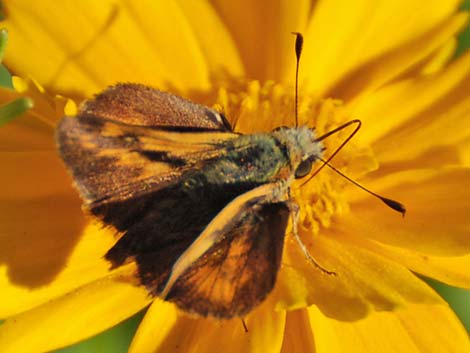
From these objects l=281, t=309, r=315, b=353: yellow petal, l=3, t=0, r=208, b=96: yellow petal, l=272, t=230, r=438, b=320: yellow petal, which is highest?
l=3, t=0, r=208, b=96: yellow petal

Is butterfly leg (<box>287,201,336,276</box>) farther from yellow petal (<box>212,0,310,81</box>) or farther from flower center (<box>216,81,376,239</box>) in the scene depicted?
yellow petal (<box>212,0,310,81</box>)

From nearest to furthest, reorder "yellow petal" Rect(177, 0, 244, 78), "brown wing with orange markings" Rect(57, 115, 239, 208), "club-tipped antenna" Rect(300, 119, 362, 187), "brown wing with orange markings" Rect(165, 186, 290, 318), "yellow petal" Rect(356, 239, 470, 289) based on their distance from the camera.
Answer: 1. "brown wing with orange markings" Rect(165, 186, 290, 318)
2. "brown wing with orange markings" Rect(57, 115, 239, 208)
3. "yellow petal" Rect(356, 239, 470, 289)
4. "club-tipped antenna" Rect(300, 119, 362, 187)
5. "yellow petal" Rect(177, 0, 244, 78)

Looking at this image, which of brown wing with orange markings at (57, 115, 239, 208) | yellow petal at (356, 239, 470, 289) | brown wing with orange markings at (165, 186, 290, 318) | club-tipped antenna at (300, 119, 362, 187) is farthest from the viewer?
club-tipped antenna at (300, 119, 362, 187)

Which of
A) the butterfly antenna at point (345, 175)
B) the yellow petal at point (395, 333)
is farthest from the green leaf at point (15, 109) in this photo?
the yellow petal at point (395, 333)

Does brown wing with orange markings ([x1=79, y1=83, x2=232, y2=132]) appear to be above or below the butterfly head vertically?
above

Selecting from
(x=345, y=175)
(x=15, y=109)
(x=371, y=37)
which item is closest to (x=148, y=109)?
(x=15, y=109)

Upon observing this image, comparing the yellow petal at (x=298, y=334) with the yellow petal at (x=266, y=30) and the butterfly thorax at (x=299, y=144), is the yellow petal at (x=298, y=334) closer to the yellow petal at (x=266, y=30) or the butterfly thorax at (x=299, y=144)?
the butterfly thorax at (x=299, y=144)

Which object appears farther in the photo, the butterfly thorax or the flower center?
the flower center

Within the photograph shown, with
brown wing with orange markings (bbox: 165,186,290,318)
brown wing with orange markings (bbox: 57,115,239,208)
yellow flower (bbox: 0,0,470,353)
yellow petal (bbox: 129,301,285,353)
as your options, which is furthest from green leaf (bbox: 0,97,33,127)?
yellow petal (bbox: 129,301,285,353)
